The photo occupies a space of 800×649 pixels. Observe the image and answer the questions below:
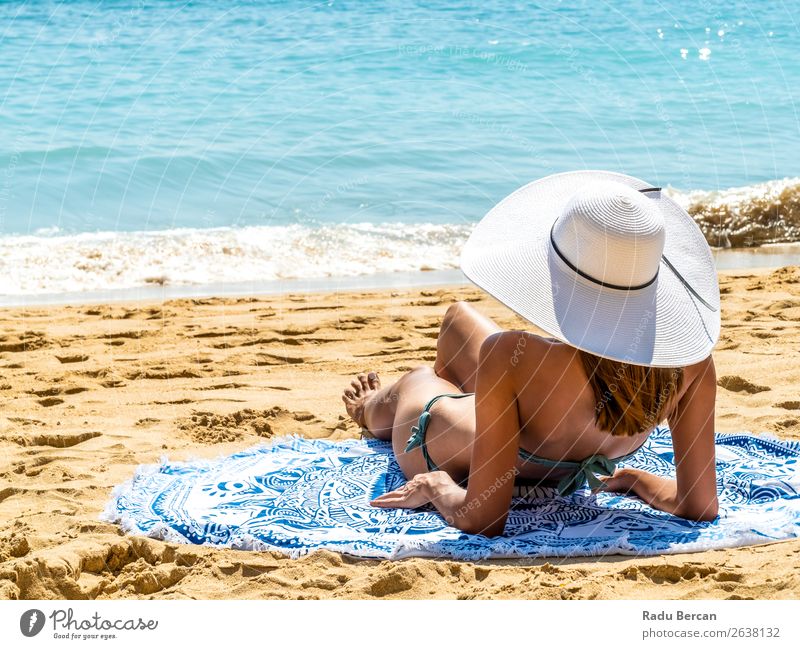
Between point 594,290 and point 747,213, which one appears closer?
point 594,290


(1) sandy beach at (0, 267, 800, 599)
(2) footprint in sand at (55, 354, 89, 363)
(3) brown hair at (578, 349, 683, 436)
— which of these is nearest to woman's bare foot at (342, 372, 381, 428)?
(1) sandy beach at (0, 267, 800, 599)

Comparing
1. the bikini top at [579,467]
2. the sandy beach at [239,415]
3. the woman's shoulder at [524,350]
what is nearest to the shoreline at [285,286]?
the sandy beach at [239,415]

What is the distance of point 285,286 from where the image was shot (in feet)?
21.4

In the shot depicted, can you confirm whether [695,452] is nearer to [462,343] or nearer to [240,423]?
[462,343]

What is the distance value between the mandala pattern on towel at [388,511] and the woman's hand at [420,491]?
3 centimetres

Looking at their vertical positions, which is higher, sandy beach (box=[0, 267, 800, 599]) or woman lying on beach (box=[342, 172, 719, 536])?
woman lying on beach (box=[342, 172, 719, 536])

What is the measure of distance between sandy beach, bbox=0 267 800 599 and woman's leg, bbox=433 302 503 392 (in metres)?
0.68

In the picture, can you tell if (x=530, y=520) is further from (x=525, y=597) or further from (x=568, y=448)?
(x=525, y=597)

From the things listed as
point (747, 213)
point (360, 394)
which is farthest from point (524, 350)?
point (747, 213)

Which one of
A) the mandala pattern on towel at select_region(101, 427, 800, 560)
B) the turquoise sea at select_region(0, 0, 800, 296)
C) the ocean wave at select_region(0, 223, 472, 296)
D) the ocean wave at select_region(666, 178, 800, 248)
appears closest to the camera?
the mandala pattern on towel at select_region(101, 427, 800, 560)

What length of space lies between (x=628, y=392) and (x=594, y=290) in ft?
0.98

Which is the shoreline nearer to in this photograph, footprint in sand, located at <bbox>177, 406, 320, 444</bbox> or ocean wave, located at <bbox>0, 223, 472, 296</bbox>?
ocean wave, located at <bbox>0, 223, 472, 296</bbox>

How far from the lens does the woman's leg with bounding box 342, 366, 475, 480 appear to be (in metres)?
2.88

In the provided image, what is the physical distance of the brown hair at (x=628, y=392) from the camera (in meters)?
2.47
